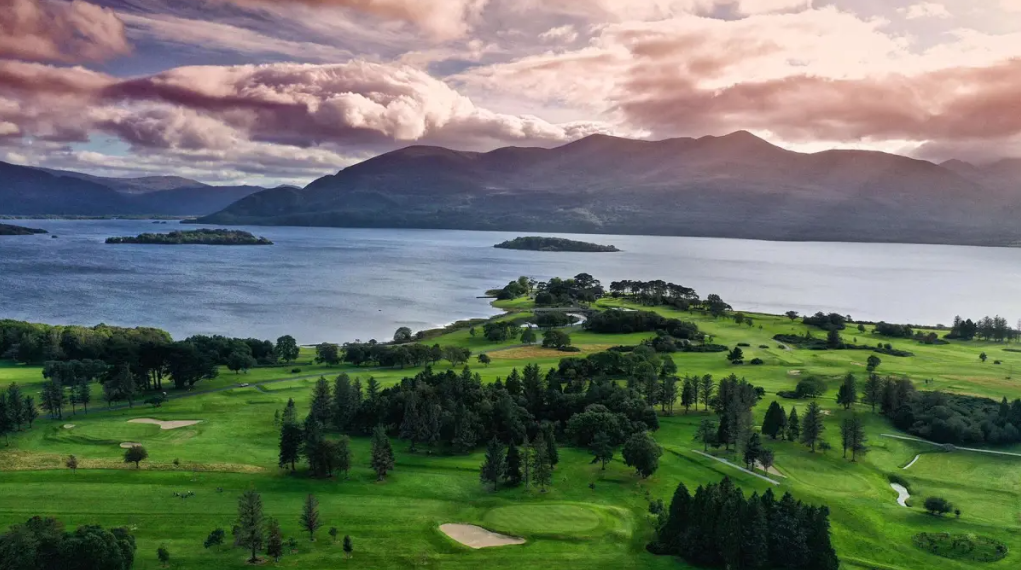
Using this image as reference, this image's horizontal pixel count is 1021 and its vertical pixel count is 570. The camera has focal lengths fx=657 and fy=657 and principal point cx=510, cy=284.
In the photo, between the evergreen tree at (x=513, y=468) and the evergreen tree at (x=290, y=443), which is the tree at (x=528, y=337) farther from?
the evergreen tree at (x=290, y=443)

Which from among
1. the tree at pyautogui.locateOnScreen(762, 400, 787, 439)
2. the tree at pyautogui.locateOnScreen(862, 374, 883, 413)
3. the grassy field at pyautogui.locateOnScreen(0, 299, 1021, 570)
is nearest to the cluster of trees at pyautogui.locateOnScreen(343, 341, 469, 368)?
the grassy field at pyautogui.locateOnScreen(0, 299, 1021, 570)

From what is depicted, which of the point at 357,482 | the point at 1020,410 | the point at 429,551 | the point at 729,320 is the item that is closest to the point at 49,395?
the point at 357,482

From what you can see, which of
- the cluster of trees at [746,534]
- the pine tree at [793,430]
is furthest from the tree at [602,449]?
the pine tree at [793,430]

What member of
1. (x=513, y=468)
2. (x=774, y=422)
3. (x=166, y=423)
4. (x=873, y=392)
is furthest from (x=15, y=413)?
(x=873, y=392)

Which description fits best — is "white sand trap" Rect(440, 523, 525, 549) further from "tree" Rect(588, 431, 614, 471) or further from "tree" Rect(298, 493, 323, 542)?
"tree" Rect(588, 431, 614, 471)

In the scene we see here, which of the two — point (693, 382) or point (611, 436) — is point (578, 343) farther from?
point (611, 436)

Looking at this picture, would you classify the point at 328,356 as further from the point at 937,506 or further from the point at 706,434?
the point at 937,506
